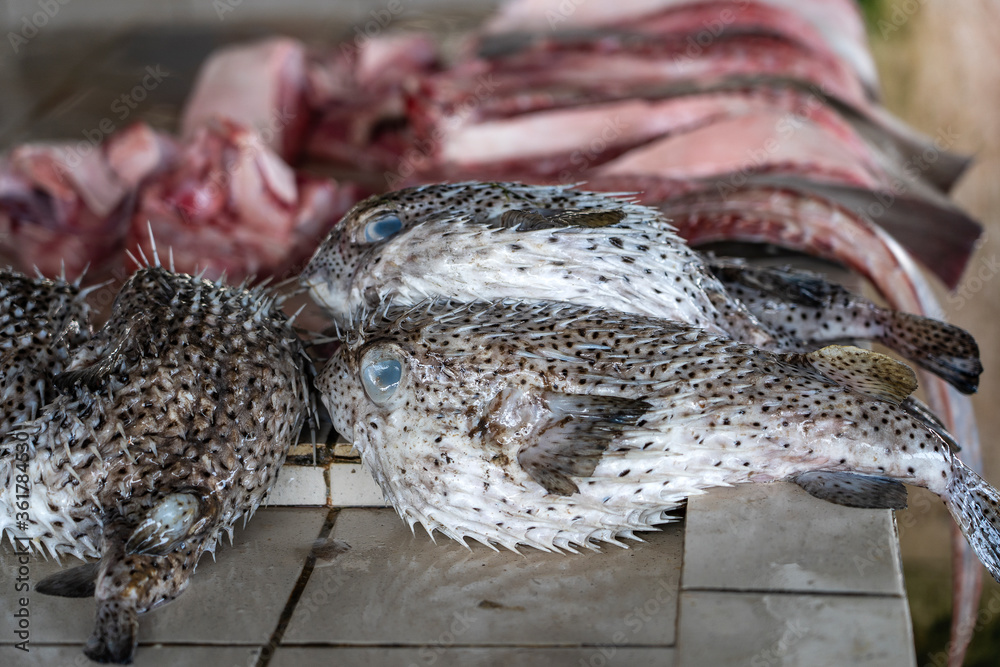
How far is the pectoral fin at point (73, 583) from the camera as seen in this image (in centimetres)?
237

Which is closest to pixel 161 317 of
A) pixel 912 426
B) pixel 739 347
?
pixel 739 347

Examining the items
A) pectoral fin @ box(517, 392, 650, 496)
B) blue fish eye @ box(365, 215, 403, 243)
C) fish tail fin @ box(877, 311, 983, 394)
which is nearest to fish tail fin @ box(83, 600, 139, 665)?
pectoral fin @ box(517, 392, 650, 496)

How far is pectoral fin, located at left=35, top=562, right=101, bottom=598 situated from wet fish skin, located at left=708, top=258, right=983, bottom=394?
5.80 feet

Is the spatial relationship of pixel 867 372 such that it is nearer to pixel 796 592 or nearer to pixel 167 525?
pixel 796 592

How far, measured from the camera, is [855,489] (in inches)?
91.1

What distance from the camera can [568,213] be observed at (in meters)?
2.59

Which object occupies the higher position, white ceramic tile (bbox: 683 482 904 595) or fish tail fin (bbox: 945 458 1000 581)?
fish tail fin (bbox: 945 458 1000 581)

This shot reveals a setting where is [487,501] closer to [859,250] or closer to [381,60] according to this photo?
[859,250]

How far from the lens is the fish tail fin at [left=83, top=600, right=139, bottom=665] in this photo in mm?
2174

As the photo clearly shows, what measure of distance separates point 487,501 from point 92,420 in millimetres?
923

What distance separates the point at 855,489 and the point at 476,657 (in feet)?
2.95
